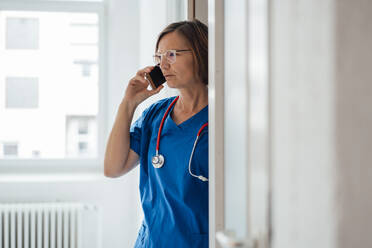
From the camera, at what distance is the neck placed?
119 cm

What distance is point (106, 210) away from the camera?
2.53 meters

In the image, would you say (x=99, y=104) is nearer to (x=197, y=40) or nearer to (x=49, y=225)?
(x=49, y=225)

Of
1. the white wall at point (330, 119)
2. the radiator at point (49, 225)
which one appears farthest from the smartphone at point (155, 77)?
the radiator at point (49, 225)

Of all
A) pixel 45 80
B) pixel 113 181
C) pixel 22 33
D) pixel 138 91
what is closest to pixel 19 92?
pixel 45 80

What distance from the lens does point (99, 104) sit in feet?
9.04

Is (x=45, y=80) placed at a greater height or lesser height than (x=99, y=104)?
greater

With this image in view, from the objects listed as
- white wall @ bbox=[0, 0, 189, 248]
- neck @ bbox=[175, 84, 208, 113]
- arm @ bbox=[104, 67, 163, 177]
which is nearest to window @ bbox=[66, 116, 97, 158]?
white wall @ bbox=[0, 0, 189, 248]

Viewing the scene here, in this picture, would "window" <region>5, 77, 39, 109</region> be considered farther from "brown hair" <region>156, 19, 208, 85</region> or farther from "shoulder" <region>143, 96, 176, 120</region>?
"brown hair" <region>156, 19, 208, 85</region>

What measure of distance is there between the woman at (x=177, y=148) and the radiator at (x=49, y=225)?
1.32 meters

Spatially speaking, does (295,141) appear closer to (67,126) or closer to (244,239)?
(244,239)

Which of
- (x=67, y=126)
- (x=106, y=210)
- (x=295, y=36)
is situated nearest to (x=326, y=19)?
(x=295, y=36)

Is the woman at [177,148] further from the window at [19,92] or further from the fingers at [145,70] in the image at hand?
the window at [19,92]

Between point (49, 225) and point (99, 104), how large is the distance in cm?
87

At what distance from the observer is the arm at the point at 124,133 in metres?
1.27
